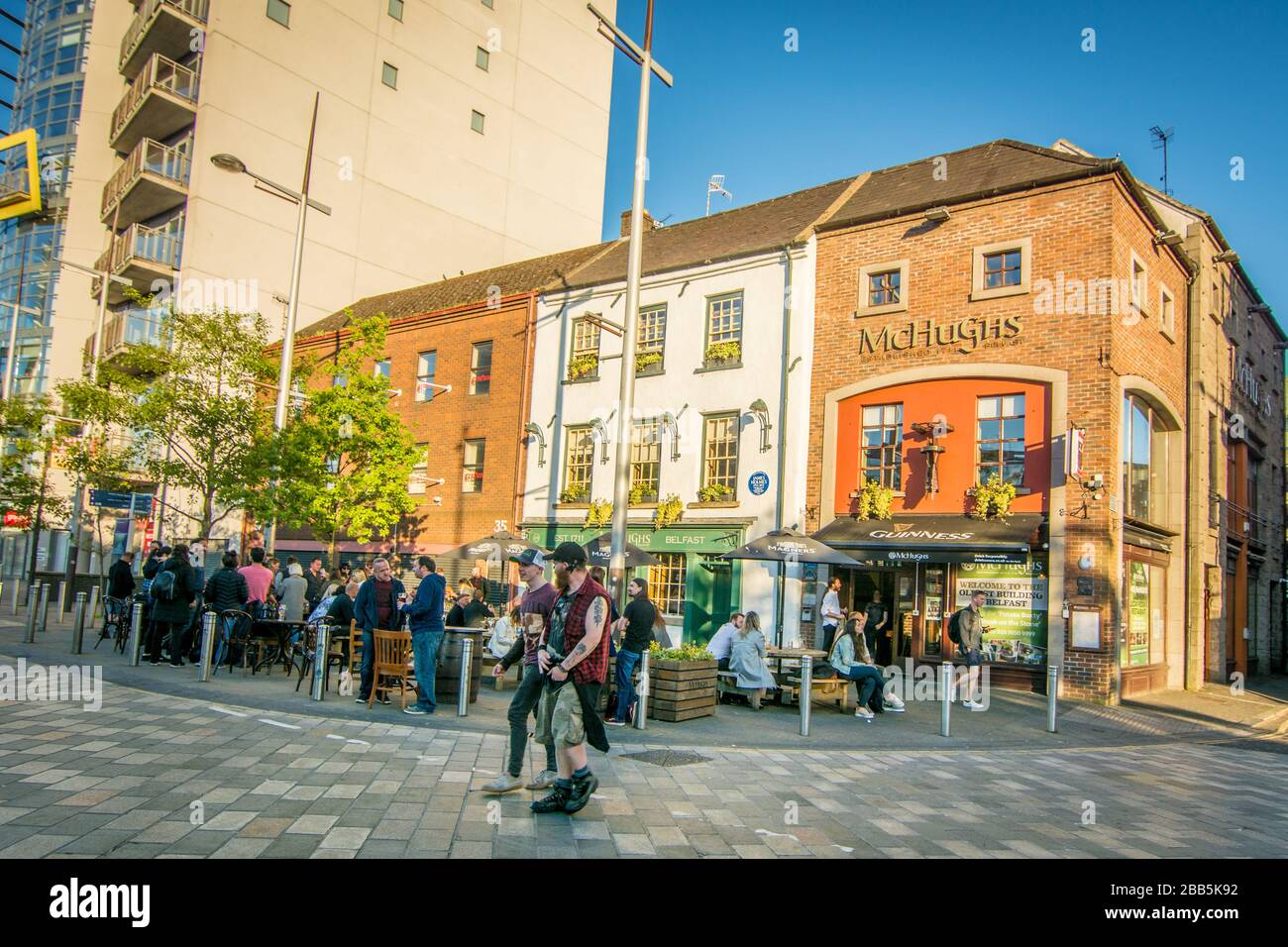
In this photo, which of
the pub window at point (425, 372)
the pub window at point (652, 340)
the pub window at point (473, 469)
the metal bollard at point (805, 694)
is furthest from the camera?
the pub window at point (425, 372)

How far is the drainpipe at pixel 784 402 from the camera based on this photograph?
18375 mm

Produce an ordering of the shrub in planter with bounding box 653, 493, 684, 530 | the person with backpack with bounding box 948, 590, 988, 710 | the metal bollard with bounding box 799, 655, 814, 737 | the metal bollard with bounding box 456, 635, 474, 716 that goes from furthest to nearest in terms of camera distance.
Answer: the shrub in planter with bounding box 653, 493, 684, 530
the person with backpack with bounding box 948, 590, 988, 710
the metal bollard with bounding box 799, 655, 814, 737
the metal bollard with bounding box 456, 635, 474, 716

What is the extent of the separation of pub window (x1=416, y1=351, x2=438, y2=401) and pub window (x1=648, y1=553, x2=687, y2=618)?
10.00 m

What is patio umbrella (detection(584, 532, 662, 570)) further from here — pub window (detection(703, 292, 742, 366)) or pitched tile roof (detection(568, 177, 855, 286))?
pitched tile roof (detection(568, 177, 855, 286))

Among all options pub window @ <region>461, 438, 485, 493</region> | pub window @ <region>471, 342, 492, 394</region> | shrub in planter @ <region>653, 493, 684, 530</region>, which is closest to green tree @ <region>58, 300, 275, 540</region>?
pub window @ <region>461, 438, 485, 493</region>

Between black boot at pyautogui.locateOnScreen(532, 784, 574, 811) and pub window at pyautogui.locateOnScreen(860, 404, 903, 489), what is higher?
pub window at pyautogui.locateOnScreen(860, 404, 903, 489)

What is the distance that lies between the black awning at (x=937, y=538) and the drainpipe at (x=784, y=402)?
4.27 ft

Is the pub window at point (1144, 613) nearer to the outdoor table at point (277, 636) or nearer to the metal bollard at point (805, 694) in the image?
the metal bollard at point (805, 694)

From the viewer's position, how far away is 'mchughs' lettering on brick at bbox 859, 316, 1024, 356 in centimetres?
1695

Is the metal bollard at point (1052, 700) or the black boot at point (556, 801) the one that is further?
the metal bollard at point (1052, 700)

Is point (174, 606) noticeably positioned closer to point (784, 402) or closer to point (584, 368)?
point (584, 368)

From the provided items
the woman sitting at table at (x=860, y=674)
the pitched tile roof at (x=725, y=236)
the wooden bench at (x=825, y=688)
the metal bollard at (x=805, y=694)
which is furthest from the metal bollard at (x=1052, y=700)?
the pitched tile roof at (x=725, y=236)
